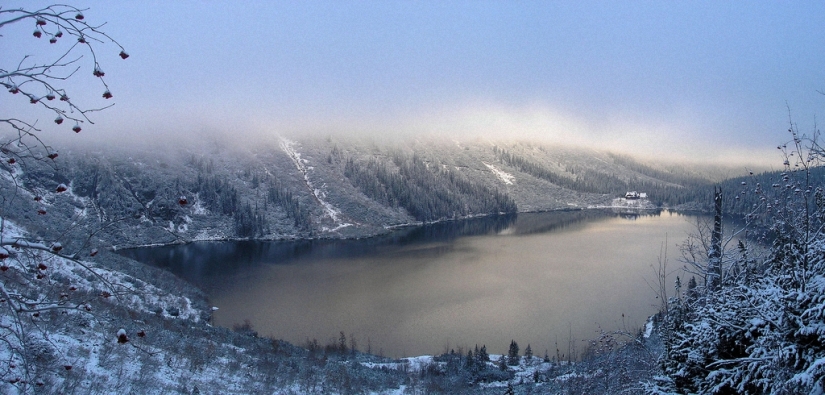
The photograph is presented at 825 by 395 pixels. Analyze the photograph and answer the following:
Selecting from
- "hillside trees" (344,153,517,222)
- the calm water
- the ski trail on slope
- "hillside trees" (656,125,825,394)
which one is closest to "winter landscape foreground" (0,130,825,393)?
"hillside trees" (656,125,825,394)

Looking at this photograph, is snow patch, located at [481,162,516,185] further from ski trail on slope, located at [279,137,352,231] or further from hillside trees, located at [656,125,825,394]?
hillside trees, located at [656,125,825,394]

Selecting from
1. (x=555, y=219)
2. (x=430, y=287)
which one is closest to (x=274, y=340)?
(x=430, y=287)

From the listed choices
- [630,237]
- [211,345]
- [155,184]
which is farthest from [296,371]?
[155,184]

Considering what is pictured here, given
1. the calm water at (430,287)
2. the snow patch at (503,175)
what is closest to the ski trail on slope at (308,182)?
the calm water at (430,287)

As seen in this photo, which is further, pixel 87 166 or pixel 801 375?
pixel 87 166

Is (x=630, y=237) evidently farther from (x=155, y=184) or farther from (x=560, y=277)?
(x=155, y=184)
